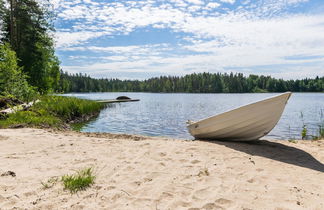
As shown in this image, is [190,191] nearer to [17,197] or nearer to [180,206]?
[180,206]

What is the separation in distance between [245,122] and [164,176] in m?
3.75

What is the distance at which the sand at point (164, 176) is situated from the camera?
9.94 ft

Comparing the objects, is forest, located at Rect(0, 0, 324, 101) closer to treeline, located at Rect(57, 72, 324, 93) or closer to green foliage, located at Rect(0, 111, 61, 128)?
green foliage, located at Rect(0, 111, 61, 128)

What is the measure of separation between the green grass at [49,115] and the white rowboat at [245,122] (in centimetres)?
755

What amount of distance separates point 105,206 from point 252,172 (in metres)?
2.74

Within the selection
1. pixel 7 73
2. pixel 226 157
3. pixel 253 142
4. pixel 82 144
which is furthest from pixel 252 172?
pixel 7 73

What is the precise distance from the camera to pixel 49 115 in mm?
13719

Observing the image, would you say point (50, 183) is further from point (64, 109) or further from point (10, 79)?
point (10, 79)

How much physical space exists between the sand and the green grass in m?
4.41

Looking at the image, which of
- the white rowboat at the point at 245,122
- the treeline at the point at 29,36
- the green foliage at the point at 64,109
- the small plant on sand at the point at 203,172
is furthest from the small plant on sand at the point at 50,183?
the treeline at the point at 29,36

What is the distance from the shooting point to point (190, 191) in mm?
3371

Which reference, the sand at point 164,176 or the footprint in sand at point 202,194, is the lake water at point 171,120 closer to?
the sand at point 164,176

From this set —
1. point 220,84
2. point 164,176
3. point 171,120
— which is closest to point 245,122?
point 164,176

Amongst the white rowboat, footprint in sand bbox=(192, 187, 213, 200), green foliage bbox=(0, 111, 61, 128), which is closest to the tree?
green foliage bbox=(0, 111, 61, 128)
